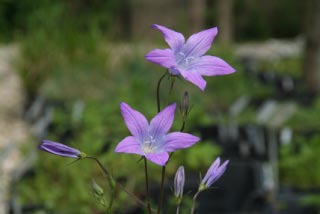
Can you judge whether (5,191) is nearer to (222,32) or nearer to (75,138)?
(75,138)

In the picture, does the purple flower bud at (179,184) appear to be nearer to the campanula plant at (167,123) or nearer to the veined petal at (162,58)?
the campanula plant at (167,123)

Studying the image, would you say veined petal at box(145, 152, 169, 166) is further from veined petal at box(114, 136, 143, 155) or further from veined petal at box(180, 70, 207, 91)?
veined petal at box(180, 70, 207, 91)

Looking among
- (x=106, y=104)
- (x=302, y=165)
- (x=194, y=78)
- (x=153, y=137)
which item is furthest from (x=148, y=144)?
(x=106, y=104)

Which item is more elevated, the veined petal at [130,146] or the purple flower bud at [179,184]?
the veined petal at [130,146]

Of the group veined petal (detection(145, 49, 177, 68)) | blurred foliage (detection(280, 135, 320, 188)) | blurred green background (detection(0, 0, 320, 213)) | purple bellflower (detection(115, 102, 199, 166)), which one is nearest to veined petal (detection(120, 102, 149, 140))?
purple bellflower (detection(115, 102, 199, 166))

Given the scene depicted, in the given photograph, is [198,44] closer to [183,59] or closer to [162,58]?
[183,59]

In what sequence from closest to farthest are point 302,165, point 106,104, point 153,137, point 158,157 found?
point 158,157
point 153,137
point 302,165
point 106,104

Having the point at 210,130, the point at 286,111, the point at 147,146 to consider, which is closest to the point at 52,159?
the point at 210,130

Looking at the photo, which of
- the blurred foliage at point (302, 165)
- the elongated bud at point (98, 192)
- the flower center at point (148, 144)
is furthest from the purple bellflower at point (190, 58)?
the blurred foliage at point (302, 165)
